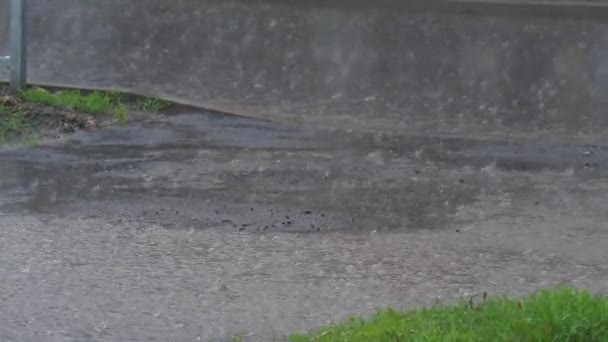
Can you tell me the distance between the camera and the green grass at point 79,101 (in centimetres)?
1108

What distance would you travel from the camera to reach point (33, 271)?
709 centimetres

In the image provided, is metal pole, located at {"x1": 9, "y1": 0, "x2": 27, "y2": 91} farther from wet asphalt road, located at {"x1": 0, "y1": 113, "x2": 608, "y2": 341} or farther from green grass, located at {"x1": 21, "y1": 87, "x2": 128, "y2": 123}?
wet asphalt road, located at {"x1": 0, "y1": 113, "x2": 608, "y2": 341}

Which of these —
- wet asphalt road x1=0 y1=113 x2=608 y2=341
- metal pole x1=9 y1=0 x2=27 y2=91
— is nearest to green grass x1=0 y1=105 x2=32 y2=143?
wet asphalt road x1=0 y1=113 x2=608 y2=341

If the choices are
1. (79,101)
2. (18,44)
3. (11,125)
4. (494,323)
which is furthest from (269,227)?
(18,44)

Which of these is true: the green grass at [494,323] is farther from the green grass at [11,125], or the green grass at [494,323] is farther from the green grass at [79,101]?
the green grass at [79,101]

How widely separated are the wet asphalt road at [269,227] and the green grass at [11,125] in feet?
1.04

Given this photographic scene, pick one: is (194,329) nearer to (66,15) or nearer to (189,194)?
(189,194)

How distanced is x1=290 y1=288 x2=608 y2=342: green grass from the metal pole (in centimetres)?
575

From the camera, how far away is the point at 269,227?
26.3ft

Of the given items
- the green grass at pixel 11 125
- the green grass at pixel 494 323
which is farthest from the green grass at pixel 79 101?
the green grass at pixel 494 323

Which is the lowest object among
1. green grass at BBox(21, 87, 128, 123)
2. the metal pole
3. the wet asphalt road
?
the wet asphalt road

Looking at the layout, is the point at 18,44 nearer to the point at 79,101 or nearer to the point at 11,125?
the point at 79,101

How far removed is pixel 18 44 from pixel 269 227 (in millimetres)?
3922

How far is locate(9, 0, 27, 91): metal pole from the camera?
11.0 m
